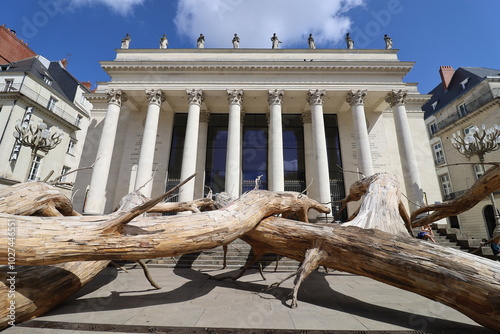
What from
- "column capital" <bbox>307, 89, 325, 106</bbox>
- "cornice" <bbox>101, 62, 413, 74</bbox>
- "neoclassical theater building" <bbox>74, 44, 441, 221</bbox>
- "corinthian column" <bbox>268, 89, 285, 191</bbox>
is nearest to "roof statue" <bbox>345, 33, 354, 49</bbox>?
"neoclassical theater building" <bbox>74, 44, 441, 221</bbox>

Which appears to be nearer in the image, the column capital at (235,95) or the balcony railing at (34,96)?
the column capital at (235,95)

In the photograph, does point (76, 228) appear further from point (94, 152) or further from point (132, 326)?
point (94, 152)

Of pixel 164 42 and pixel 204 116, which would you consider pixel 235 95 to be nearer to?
pixel 204 116

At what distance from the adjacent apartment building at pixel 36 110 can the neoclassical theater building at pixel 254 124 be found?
264 inches

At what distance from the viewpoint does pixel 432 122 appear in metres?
27.7

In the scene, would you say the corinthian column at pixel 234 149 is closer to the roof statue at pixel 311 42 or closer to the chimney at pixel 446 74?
the roof statue at pixel 311 42

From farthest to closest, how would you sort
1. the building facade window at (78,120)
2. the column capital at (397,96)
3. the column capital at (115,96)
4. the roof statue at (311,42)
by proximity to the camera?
1. the building facade window at (78,120)
2. the roof statue at (311,42)
3. the column capital at (115,96)
4. the column capital at (397,96)

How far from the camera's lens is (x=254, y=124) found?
62.3 ft

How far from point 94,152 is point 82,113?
48.7ft

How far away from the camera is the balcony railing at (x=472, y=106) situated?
20.3m

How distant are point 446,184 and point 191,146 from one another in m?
29.1

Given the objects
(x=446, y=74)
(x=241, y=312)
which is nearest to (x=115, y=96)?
(x=241, y=312)

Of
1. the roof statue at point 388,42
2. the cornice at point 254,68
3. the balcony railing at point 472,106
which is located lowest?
the cornice at point 254,68

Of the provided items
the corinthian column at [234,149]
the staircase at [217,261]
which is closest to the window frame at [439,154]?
the corinthian column at [234,149]
